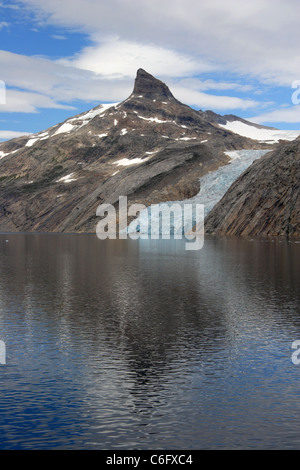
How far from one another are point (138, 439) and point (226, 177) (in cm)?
14840

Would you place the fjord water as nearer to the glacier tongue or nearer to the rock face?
the rock face

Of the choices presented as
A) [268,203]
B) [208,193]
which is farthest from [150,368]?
[208,193]

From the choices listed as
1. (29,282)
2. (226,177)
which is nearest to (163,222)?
(226,177)

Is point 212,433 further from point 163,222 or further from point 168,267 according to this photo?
point 163,222

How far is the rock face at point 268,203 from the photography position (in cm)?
11894

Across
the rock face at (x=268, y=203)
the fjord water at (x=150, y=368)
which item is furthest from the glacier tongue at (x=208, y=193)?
the fjord water at (x=150, y=368)

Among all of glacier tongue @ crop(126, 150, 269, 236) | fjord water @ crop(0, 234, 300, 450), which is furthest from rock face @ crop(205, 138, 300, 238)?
fjord water @ crop(0, 234, 300, 450)

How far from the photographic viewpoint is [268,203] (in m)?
122

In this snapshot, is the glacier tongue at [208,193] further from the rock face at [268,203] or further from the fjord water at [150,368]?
the fjord water at [150,368]

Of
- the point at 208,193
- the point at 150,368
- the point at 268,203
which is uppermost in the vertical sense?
the point at 208,193

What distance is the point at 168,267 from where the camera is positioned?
2122 inches

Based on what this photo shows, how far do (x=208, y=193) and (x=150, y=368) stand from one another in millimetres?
139064

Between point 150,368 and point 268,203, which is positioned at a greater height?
point 268,203

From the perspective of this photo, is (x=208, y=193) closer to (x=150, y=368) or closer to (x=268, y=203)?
(x=268, y=203)
